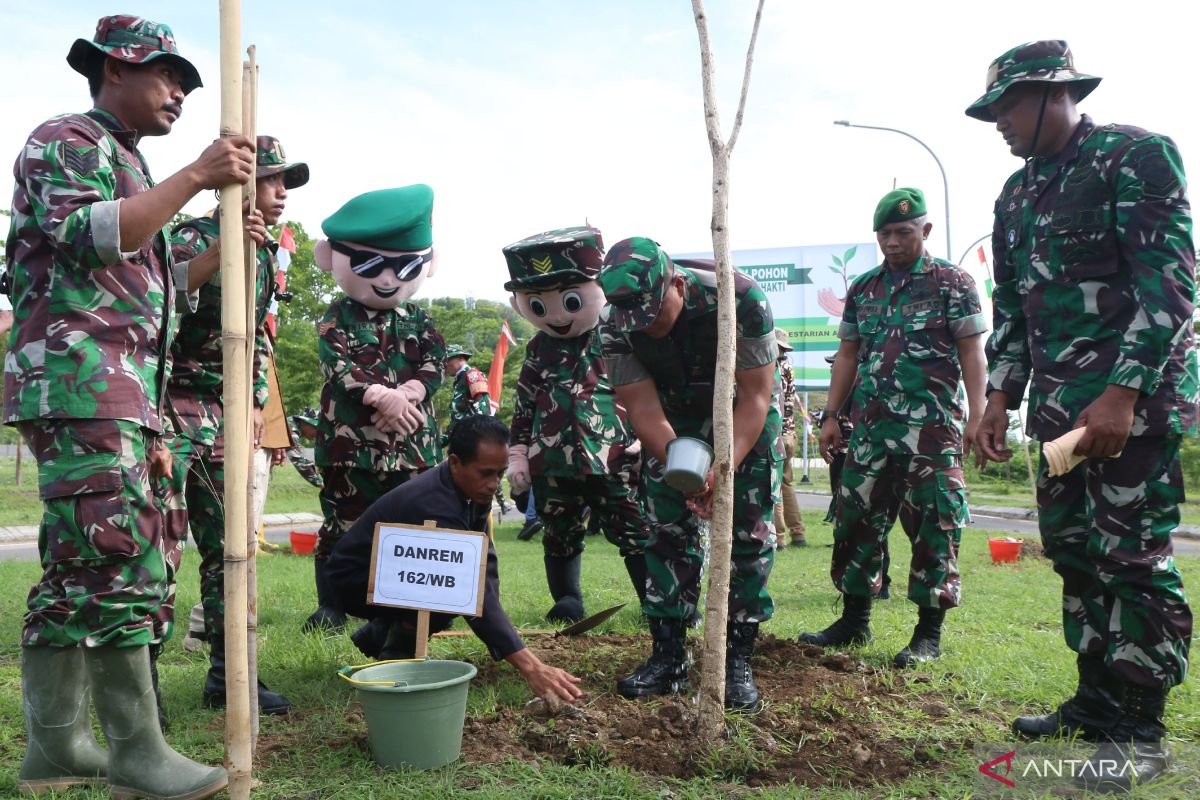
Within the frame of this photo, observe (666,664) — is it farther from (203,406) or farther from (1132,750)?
(203,406)

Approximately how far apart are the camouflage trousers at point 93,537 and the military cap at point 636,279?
1537 millimetres

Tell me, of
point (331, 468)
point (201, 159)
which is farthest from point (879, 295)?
point (201, 159)

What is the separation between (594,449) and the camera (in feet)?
16.0

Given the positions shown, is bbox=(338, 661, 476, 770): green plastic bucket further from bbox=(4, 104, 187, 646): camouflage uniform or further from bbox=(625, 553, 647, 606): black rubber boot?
bbox=(625, 553, 647, 606): black rubber boot

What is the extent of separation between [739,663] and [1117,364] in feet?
5.63

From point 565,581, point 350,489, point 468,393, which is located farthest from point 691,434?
point 468,393

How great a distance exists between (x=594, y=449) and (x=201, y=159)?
2848mm

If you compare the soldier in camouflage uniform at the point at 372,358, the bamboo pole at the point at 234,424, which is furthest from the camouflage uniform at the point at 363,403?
the bamboo pole at the point at 234,424

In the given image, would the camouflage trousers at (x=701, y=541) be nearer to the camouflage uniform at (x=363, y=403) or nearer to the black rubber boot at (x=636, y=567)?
the black rubber boot at (x=636, y=567)

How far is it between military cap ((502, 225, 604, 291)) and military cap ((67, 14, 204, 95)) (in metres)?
2.21

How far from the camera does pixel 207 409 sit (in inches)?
141

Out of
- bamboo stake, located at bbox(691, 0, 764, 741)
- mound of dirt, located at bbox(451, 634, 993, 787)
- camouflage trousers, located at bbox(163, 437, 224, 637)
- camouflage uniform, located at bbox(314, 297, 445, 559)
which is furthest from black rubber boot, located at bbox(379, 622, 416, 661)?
bamboo stake, located at bbox(691, 0, 764, 741)

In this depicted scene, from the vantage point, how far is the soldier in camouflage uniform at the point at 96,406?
2.41 meters

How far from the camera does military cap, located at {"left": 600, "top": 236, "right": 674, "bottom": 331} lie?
307cm
